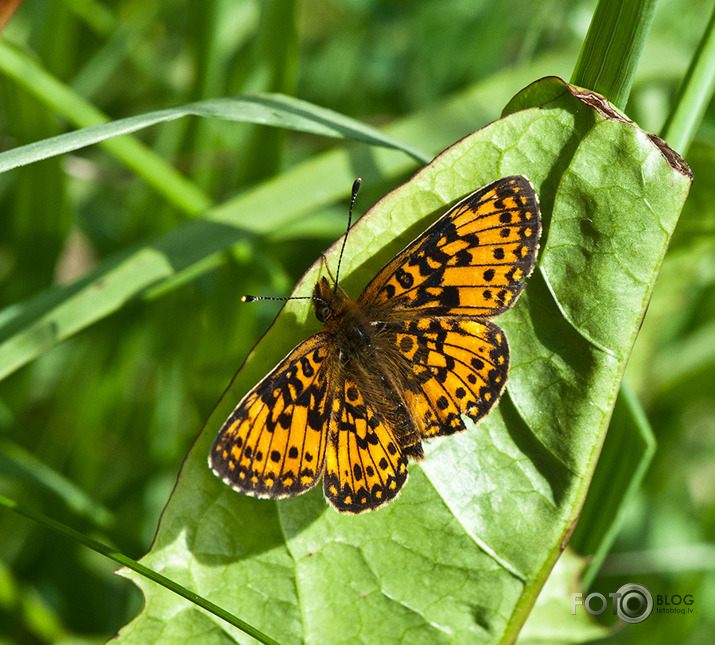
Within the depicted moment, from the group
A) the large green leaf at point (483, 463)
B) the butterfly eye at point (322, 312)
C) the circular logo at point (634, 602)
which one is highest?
the butterfly eye at point (322, 312)

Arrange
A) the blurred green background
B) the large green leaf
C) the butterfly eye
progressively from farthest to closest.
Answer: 1. the blurred green background
2. the butterfly eye
3. the large green leaf

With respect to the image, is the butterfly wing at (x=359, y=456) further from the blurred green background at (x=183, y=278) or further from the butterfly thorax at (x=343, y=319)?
the blurred green background at (x=183, y=278)

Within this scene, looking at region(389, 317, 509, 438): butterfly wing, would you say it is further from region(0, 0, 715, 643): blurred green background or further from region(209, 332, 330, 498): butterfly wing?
region(0, 0, 715, 643): blurred green background

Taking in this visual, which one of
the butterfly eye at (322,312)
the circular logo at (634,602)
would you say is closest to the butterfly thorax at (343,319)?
the butterfly eye at (322,312)

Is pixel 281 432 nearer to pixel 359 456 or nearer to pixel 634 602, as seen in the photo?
pixel 359 456

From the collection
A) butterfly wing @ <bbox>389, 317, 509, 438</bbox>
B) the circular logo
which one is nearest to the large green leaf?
butterfly wing @ <bbox>389, 317, 509, 438</bbox>
